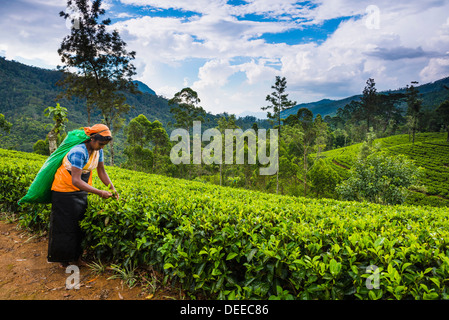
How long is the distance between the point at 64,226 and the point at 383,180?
1723 cm

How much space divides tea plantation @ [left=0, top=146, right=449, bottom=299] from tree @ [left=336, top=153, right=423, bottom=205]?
43.8ft

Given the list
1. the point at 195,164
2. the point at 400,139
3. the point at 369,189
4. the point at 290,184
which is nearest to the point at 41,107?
the point at 195,164

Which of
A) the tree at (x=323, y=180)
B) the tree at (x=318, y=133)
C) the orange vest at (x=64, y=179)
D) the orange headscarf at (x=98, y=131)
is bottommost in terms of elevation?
the tree at (x=323, y=180)

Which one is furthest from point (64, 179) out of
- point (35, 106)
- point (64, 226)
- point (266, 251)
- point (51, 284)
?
point (35, 106)

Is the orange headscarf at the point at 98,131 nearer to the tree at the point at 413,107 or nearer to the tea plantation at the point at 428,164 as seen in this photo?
the tea plantation at the point at 428,164

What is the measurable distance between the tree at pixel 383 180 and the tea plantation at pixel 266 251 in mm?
13350

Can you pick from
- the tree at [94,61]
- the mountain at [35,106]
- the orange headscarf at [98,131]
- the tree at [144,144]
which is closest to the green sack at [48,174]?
the orange headscarf at [98,131]

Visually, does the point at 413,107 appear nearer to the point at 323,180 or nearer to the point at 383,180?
the point at 323,180

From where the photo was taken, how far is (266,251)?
6.82ft

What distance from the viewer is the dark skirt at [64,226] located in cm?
308

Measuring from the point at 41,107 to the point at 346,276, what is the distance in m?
103

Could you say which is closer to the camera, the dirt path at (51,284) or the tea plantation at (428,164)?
the dirt path at (51,284)

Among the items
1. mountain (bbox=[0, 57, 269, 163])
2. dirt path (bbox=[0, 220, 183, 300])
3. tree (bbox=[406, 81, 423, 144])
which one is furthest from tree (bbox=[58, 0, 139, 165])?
tree (bbox=[406, 81, 423, 144])

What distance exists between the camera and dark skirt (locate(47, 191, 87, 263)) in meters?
3.08
